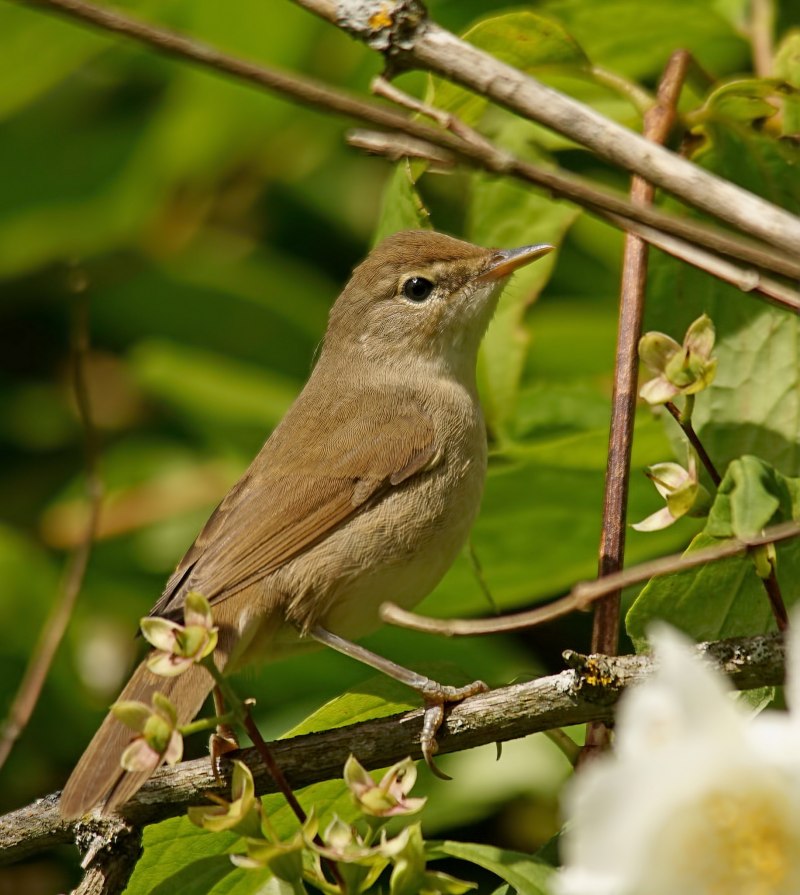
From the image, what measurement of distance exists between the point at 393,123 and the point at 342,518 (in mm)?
1846

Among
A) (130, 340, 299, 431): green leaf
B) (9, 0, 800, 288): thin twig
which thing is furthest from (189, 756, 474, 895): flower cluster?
(130, 340, 299, 431): green leaf

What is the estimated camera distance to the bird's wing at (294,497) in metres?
3.21

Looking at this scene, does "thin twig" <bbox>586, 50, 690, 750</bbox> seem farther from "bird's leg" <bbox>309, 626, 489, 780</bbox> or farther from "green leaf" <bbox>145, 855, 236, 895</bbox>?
"green leaf" <bbox>145, 855, 236, 895</bbox>

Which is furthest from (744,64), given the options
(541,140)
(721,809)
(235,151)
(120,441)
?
(721,809)

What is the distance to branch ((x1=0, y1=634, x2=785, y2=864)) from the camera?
212cm

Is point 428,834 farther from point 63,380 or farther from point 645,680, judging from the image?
point 63,380

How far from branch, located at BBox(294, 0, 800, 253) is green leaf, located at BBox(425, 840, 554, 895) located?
2.94ft

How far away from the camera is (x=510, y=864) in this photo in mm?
1833

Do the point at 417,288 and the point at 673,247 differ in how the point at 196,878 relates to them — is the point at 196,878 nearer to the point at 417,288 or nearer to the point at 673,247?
the point at 673,247

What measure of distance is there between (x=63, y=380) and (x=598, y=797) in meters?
4.34

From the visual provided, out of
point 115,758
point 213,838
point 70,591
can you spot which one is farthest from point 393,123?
point 70,591

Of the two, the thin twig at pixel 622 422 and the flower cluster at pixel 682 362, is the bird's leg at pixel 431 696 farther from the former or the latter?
the flower cluster at pixel 682 362

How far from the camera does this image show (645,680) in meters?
2.10

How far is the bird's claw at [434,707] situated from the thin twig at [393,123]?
112 centimetres
